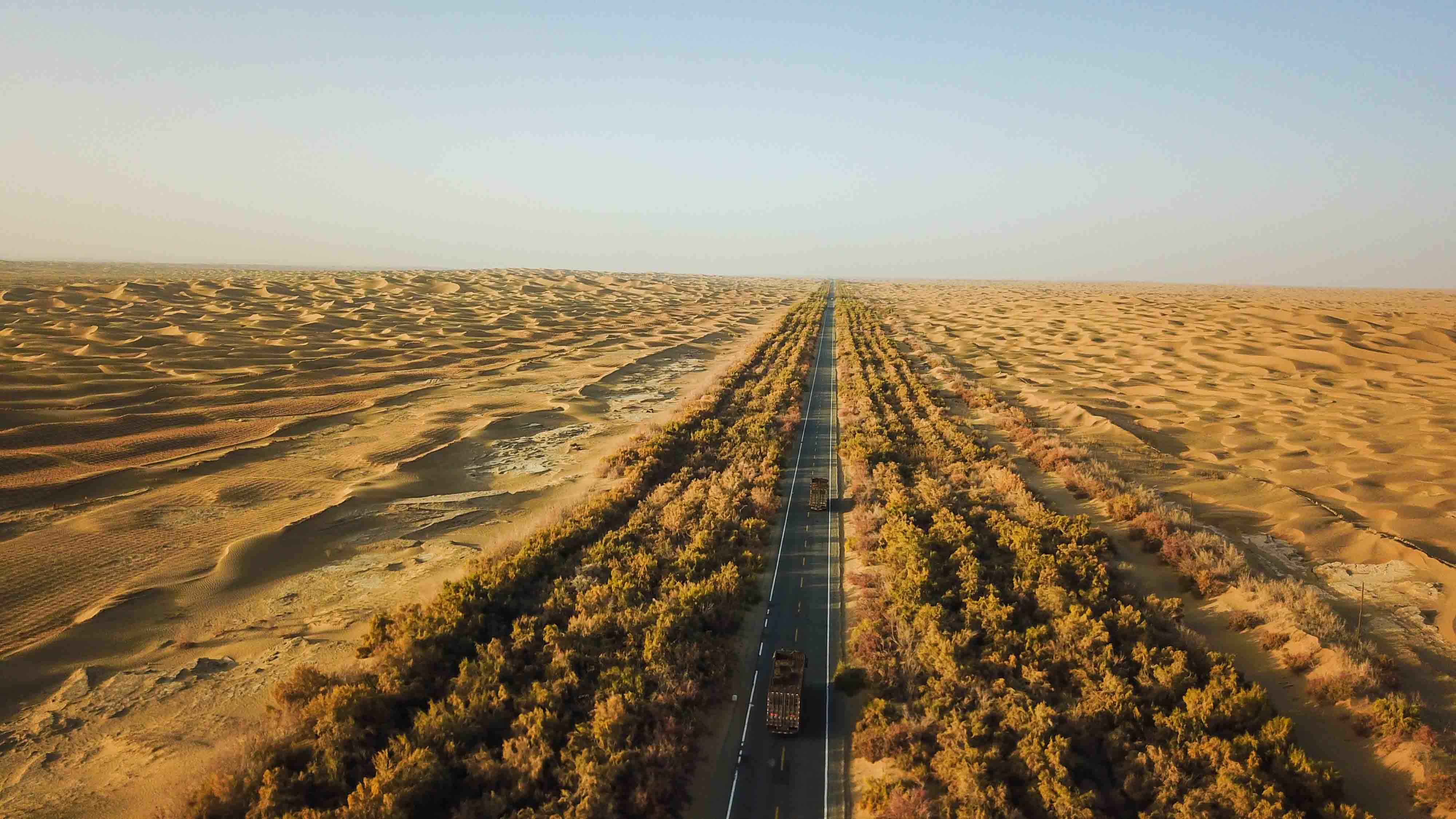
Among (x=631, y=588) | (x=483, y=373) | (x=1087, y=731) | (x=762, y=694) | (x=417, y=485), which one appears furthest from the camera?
(x=483, y=373)

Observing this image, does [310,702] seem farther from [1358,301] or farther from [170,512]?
[1358,301]

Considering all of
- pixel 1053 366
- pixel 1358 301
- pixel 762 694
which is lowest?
pixel 762 694

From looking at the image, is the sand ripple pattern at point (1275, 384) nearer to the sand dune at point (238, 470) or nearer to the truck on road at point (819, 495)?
the truck on road at point (819, 495)

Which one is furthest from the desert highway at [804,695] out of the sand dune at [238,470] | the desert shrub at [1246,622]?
the sand dune at [238,470]

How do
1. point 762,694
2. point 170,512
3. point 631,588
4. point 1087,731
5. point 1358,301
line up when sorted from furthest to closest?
point 1358,301
point 170,512
point 631,588
point 762,694
point 1087,731

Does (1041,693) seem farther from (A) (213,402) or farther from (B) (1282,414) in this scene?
(A) (213,402)

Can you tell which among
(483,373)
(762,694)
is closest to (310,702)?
(762,694)

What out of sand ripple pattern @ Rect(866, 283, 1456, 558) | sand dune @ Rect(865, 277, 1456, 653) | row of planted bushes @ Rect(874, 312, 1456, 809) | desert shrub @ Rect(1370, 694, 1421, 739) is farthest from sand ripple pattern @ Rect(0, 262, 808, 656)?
sand ripple pattern @ Rect(866, 283, 1456, 558)
